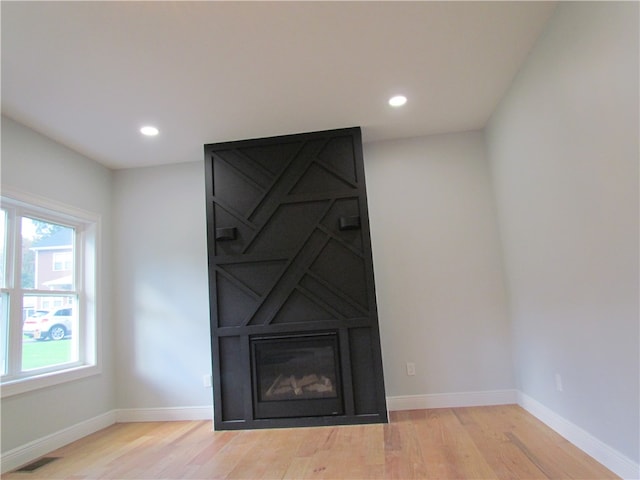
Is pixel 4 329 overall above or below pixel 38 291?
below

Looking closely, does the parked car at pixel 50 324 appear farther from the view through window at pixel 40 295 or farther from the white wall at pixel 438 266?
the white wall at pixel 438 266

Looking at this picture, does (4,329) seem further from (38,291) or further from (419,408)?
(419,408)

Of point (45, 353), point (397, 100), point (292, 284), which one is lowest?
point (45, 353)

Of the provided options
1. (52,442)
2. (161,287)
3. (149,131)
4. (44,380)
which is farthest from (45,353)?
(149,131)

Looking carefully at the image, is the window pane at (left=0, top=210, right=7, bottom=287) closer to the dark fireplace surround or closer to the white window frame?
the white window frame

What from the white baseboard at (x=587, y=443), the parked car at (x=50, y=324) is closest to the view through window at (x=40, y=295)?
the parked car at (x=50, y=324)

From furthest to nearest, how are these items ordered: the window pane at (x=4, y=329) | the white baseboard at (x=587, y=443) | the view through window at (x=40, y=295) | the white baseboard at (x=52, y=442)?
the view through window at (x=40, y=295)
the window pane at (x=4, y=329)
the white baseboard at (x=52, y=442)
the white baseboard at (x=587, y=443)

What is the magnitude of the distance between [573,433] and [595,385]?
511 mm

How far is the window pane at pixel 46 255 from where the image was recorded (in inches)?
137

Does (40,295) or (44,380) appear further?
(40,295)

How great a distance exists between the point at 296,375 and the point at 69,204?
8.66 ft

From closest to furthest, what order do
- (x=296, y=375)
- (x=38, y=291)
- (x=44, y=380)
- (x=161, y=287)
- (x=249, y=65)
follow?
(x=249, y=65)
(x=44, y=380)
(x=38, y=291)
(x=296, y=375)
(x=161, y=287)

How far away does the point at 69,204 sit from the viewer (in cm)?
383

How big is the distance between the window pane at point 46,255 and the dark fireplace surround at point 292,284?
1.41m
